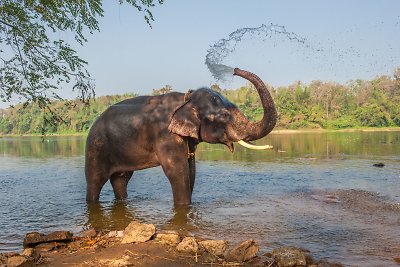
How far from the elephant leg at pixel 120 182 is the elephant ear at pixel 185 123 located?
201 cm

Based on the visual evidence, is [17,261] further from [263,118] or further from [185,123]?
[263,118]

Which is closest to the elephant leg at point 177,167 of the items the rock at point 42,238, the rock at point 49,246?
the rock at point 42,238

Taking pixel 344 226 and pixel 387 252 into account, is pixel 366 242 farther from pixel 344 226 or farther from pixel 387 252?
pixel 344 226

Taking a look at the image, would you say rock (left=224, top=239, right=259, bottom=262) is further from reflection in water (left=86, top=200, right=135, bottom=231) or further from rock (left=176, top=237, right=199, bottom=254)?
reflection in water (left=86, top=200, right=135, bottom=231)

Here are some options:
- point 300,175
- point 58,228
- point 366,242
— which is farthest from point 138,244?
point 300,175

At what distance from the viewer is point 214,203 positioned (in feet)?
32.1

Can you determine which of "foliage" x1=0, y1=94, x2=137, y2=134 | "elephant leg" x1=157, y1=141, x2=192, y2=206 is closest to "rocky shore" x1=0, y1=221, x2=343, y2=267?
"elephant leg" x1=157, y1=141, x2=192, y2=206

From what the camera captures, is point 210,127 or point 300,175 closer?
point 210,127

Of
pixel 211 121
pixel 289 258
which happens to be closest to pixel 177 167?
pixel 211 121

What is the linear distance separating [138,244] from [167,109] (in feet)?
12.5

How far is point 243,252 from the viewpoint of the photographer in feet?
17.9

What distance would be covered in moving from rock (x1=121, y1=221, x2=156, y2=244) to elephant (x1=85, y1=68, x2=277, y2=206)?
8.75 ft

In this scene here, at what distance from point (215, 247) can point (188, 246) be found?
35 centimetres

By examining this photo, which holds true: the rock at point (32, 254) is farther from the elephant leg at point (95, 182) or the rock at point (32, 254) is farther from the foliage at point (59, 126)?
the foliage at point (59, 126)
